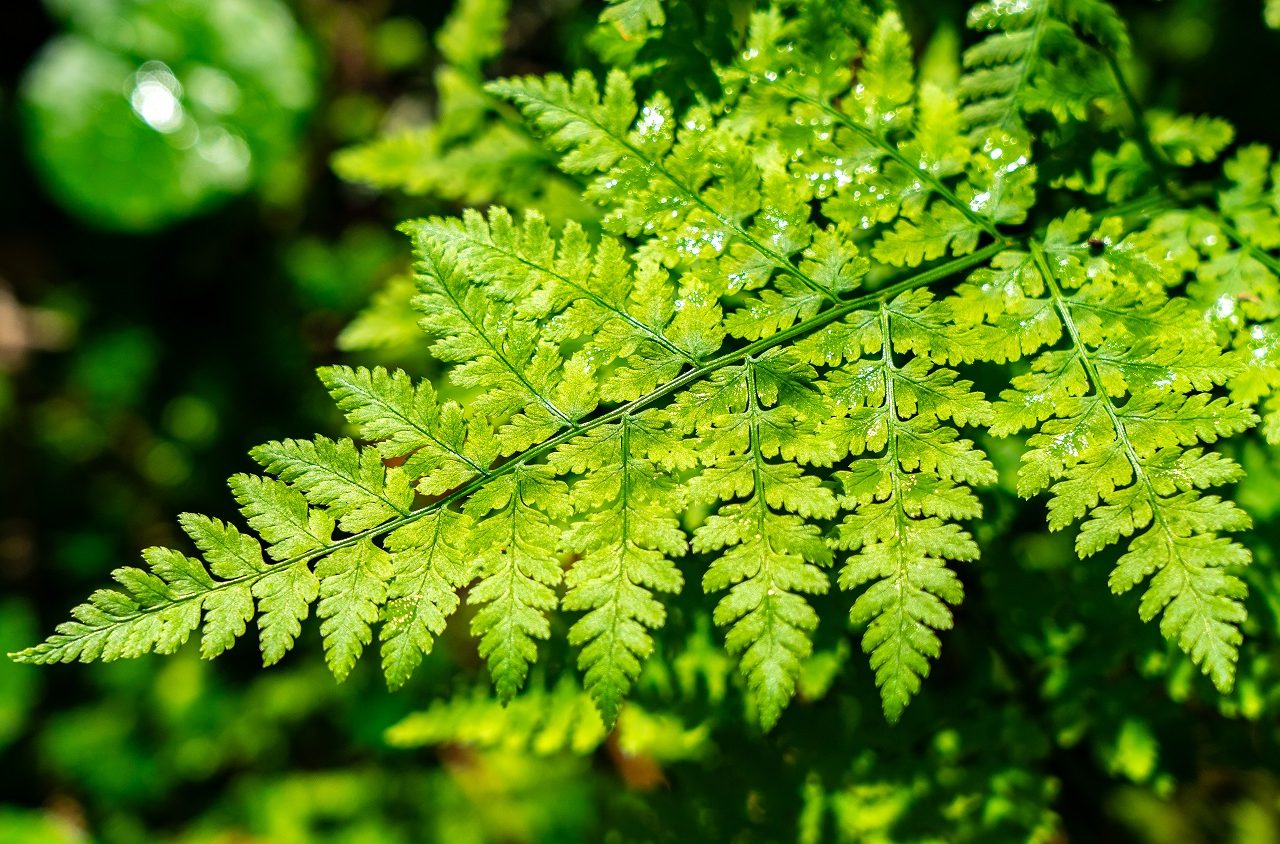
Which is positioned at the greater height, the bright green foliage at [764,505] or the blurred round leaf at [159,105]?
the blurred round leaf at [159,105]

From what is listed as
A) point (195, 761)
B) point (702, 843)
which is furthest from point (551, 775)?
point (195, 761)

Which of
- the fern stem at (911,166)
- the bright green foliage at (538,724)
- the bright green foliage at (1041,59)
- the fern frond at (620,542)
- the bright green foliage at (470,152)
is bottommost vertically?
the bright green foliage at (538,724)

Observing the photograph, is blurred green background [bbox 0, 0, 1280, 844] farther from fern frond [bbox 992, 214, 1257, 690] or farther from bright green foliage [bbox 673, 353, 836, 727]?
fern frond [bbox 992, 214, 1257, 690]

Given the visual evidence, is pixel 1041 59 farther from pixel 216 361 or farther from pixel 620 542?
pixel 216 361

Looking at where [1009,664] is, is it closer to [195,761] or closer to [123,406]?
[195,761]

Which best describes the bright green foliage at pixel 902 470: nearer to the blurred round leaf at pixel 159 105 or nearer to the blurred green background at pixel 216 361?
the blurred green background at pixel 216 361

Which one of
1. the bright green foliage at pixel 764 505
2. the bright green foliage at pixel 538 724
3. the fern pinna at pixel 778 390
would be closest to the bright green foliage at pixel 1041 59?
the fern pinna at pixel 778 390

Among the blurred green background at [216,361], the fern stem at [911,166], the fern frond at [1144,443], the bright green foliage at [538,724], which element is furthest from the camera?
the blurred green background at [216,361]
